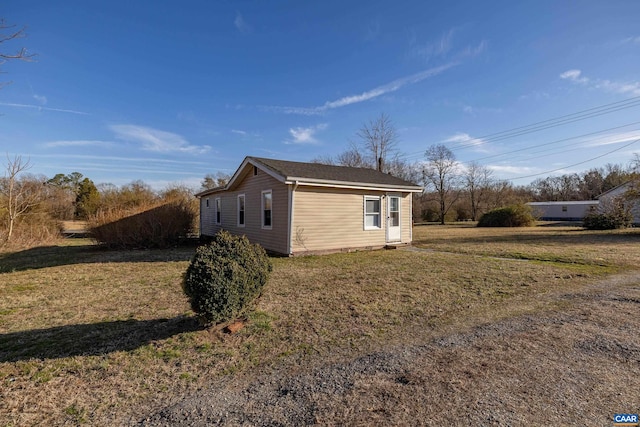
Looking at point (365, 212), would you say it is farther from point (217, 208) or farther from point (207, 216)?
point (207, 216)

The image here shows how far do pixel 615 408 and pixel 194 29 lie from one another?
527 inches

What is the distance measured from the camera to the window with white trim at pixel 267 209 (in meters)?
11.4

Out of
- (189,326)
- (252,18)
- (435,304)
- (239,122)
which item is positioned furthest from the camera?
(239,122)

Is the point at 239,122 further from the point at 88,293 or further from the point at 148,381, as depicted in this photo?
the point at 148,381

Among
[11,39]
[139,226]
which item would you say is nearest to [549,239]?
[139,226]

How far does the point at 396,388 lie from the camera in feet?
8.62

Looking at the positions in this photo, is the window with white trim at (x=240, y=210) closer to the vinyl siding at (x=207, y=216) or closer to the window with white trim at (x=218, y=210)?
the window with white trim at (x=218, y=210)

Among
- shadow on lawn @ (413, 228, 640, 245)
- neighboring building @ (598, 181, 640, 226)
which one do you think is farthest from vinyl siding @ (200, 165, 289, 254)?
neighboring building @ (598, 181, 640, 226)

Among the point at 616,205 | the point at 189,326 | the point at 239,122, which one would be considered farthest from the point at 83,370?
the point at 616,205

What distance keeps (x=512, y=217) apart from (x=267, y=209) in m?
25.5

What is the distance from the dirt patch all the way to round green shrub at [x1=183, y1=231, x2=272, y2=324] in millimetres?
929

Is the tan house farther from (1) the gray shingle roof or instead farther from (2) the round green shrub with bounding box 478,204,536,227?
(2) the round green shrub with bounding box 478,204,536,227

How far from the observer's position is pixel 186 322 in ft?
13.7

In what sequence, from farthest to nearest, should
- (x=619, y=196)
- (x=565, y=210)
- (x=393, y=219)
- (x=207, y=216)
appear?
1. (x=565, y=210)
2. (x=619, y=196)
3. (x=207, y=216)
4. (x=393, y=219)
